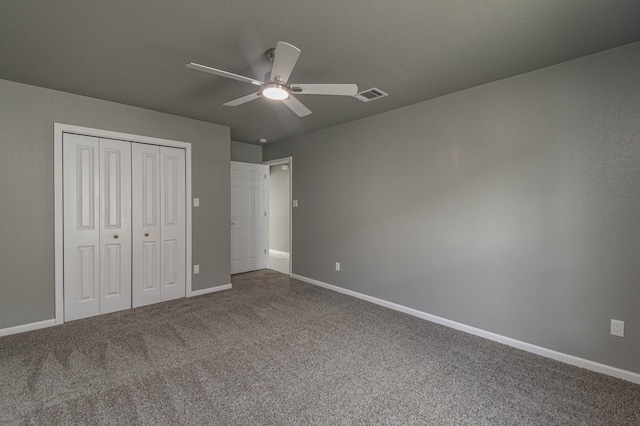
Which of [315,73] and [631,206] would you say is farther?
[315,73]

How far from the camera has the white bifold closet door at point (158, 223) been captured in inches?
146

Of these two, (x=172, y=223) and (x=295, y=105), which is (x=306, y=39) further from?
(x=172, y=223)

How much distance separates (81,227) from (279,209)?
4456 mm

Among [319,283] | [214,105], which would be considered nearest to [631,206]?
[319,283]

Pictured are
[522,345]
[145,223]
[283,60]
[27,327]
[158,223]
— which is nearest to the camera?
[283,60]

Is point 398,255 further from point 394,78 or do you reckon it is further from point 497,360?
point 394,78

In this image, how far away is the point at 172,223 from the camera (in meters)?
4.00

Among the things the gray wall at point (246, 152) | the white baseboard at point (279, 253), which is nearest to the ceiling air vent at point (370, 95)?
the gray wall at point (246, 152)

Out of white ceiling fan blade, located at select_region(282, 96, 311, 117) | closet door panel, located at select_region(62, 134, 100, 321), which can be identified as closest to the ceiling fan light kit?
white ceiling fan blade, located at select_region(282, 96, 311, 117)

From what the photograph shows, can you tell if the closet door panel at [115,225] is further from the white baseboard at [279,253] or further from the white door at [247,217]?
the white baseboard at [279,253]

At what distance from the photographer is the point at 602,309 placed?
230 centimetres

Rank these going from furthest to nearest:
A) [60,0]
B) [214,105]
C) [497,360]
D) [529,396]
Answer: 1. [214,105]
2. [497,360]
3. [529,396]
4. [60,0]

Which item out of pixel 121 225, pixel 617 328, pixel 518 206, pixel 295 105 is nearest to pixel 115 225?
pixel 121 225

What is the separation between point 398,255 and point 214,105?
2.93 meters
